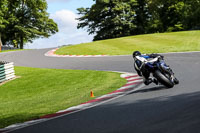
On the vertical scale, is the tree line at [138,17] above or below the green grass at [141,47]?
above

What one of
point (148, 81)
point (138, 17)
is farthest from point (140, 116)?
point (138, 17)

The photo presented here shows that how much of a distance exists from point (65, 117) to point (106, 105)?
1.32 meters

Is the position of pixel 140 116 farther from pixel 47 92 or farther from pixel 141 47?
pixel 141 47

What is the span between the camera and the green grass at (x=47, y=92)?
366 inches

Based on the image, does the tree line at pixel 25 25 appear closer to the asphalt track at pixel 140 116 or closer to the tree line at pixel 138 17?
the tree line at pixel 138 17

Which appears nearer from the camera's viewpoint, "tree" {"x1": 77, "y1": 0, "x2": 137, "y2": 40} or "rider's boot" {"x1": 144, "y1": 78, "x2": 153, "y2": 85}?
"rider's boot" {"x1": 144, "y1": 78, "x2": 153, "y2": 85}

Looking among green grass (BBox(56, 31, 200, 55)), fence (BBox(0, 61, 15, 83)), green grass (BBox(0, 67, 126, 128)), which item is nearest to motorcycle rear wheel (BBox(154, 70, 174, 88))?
green grass (BBox(0, 67, 126, 128))

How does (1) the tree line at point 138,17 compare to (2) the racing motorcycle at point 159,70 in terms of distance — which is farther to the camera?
(1) the tree line at point 138,17

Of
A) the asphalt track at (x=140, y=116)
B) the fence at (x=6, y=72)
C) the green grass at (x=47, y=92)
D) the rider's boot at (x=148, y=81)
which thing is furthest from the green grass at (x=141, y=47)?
the asphalt track at (x=140, y=116)

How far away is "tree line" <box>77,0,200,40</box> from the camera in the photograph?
61875mm

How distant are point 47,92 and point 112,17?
1996 inches

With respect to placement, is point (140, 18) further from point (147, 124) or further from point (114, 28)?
point (147, 124)

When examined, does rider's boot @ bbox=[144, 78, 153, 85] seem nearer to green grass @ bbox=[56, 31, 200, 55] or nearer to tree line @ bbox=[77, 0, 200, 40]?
green grass @ bbox=[56, 31, 200, 55]

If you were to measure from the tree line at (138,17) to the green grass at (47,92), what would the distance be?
149 feet
